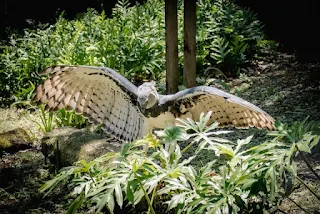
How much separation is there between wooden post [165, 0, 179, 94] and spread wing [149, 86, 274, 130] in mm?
1548

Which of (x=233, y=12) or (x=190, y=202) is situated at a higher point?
(x=233, y=12)

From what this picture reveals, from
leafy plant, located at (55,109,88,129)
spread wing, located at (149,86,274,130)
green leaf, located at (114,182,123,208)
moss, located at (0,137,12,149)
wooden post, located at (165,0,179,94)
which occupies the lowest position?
moss, located at (0,137,12,149)

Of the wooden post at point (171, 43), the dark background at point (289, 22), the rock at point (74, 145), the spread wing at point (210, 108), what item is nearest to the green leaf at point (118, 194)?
the spread wing at point (210, 108)

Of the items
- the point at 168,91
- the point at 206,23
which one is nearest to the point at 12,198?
the point at 168,91

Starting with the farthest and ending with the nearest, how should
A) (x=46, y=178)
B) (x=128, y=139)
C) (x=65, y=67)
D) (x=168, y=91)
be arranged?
1. (x=168, y=91)
2. (x=46, y=178)
3. (x=128, y=139)
4. (x=65, y=67)

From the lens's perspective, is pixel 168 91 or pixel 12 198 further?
pixel 168 91

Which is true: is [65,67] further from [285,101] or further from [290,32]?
[290,32]

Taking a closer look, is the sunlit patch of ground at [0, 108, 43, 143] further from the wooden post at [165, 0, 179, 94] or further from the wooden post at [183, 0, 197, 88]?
the wooden post at [183, 0, 197, 88]

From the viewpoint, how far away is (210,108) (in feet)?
10.2

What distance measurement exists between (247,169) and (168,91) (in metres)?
2.63

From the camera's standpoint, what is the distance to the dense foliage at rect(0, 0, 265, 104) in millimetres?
5969

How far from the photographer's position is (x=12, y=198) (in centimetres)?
380

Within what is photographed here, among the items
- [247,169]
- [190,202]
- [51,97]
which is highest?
[51,97]

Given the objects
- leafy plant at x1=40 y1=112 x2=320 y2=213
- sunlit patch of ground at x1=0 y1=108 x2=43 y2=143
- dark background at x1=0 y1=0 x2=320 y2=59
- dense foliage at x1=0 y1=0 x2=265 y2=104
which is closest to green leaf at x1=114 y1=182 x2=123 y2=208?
leafy plant at x1=40 y1=112 x2=320 y2=213
